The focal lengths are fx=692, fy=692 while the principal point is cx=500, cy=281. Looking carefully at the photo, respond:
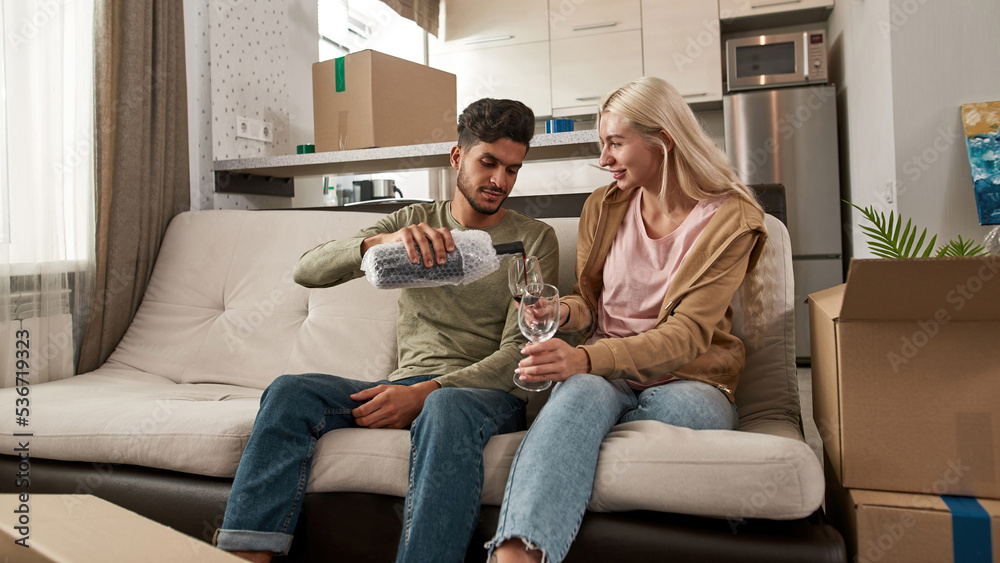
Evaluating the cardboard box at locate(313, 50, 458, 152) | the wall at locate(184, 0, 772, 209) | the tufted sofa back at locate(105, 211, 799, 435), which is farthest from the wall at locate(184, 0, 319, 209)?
the tufted sofa back at locate(105, 211, 799, 435)

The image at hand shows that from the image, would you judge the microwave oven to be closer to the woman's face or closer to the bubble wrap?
the woman's face

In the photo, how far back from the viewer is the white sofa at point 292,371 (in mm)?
1081

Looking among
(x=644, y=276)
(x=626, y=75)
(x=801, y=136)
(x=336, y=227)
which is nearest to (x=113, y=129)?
(x=336, y=227)

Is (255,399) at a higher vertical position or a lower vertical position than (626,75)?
lower

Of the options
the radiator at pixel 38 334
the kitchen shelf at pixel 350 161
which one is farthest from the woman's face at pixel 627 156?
the radiator at pixel 38 334

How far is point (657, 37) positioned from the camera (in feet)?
13.7

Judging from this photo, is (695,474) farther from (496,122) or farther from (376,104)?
(376,104)

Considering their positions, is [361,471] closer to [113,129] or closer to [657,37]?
[113,129]

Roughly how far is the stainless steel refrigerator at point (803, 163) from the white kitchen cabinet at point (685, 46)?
0.91 feet

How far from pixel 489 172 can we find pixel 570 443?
2.25ft

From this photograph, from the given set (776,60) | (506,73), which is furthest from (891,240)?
(506,73)

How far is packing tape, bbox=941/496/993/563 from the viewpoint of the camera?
101 cm

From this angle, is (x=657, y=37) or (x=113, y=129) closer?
(x=113, y=129)

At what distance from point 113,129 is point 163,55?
329 mm
